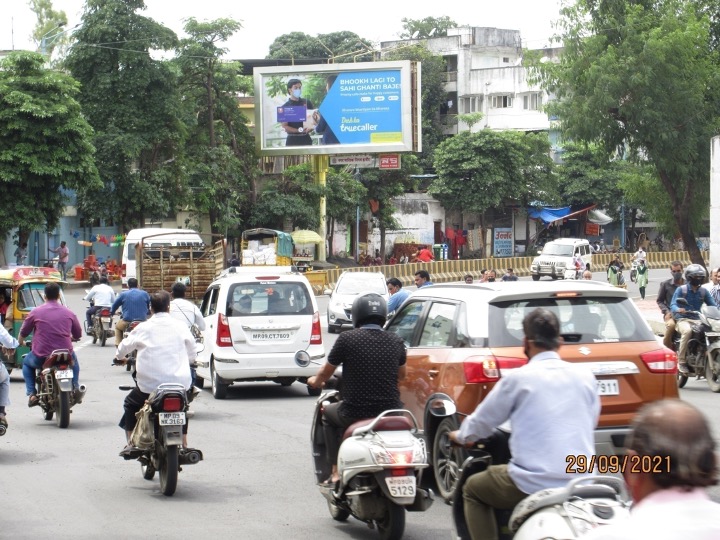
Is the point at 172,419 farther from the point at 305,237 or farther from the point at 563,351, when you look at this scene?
the point at 305,237

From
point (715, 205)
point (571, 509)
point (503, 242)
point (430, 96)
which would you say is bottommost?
point (571, 509)

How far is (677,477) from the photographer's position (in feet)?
9.86

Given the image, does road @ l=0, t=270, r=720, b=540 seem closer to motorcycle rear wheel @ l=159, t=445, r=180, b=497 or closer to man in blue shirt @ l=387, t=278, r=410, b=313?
motorcycle rear wheel @ l=159, t=445, r=180, b=497

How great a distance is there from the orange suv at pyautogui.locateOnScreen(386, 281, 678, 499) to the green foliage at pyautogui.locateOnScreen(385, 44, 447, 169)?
214 ft

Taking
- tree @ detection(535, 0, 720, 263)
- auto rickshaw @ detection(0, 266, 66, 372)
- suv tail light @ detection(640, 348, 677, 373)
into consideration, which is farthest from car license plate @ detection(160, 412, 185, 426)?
tree @ detection(535, 0, 720, 263)

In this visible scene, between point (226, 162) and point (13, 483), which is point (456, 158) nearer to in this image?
point (226, 162)

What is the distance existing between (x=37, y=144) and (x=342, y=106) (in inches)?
575

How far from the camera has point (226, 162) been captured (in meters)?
50.4

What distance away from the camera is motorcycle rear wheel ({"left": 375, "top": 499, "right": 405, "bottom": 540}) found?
6.74 metres

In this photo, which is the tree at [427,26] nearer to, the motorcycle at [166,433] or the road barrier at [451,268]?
the road barrier at [451,268]

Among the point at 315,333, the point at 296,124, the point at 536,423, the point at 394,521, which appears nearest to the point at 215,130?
the point at 296,124

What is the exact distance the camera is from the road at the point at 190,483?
758cm

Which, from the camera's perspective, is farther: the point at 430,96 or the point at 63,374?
the point at 430,96

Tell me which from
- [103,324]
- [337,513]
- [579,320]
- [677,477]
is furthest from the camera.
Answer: [103,324]
